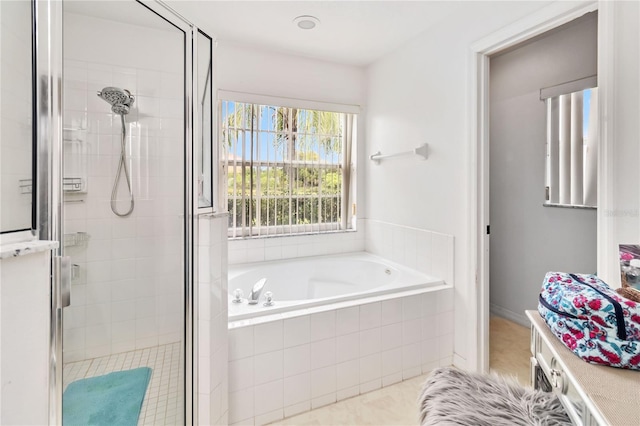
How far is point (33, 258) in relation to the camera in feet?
2.64

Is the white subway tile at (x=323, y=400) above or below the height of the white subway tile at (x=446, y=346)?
below

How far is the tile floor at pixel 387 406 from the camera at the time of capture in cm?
165

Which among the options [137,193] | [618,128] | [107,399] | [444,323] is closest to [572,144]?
[618,128]

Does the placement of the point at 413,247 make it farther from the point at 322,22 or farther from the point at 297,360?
the point at 322,22

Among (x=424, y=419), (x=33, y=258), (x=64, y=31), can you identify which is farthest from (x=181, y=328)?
(x=64, y=31)

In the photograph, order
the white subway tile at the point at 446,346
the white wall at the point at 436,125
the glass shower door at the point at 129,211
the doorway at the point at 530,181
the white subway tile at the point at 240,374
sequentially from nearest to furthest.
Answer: the glass shower door at the point at 129,211 → the white subway tile at the point at 240,374 → the white wall at the point at 436,125 → the white subway tile at the point at 446,346 → the doorway at the point at 530,181

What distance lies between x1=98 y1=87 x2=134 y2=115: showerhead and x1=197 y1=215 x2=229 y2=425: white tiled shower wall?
674mm

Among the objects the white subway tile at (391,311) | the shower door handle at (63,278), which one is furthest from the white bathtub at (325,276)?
the shower door handle at (63,278)

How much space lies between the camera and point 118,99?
4.97 ft

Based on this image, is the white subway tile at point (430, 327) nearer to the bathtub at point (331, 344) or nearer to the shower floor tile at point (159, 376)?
the bathtub at point (331, 344)

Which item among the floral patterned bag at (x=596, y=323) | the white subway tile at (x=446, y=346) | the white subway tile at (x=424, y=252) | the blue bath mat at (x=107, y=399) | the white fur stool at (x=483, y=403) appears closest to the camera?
the floral patterned bag at (x=596, y=323)

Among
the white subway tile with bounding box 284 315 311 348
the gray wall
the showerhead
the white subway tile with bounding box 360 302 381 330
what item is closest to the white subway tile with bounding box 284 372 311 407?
the white subway tile with bounding box 284 315 311 348

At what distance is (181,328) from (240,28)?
2.19m

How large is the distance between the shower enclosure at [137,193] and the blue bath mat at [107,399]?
3 cm
